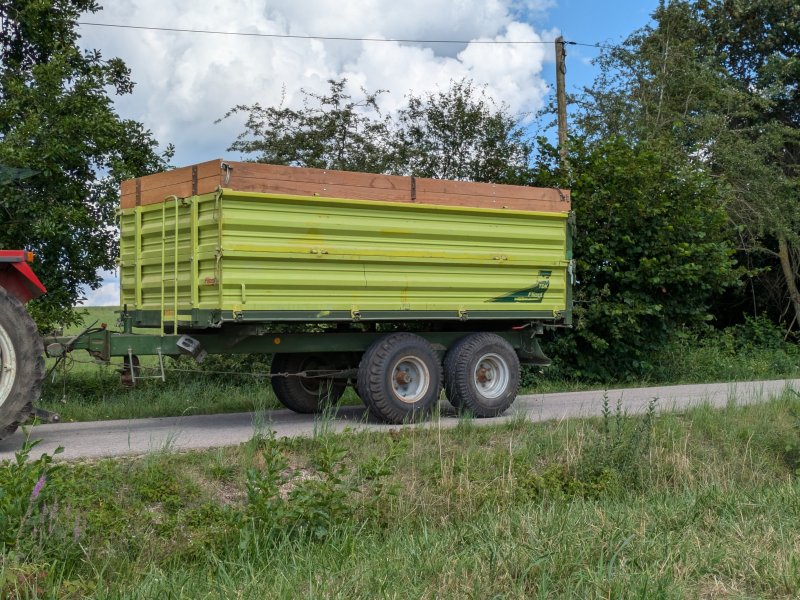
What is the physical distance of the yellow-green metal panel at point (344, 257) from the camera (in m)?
8.91

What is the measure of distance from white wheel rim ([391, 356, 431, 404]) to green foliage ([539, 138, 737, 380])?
219 inches

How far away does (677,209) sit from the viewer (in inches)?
627

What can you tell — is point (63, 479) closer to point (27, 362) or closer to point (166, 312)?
point (27, 362)

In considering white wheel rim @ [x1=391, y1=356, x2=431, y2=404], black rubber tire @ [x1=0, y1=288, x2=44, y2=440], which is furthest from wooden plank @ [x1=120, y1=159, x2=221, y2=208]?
white wheel rim @ [x1=391, y1=356, x2=431, y2=404]

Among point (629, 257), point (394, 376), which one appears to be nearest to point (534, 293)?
point (394, 376)

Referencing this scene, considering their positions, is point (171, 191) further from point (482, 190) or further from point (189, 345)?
point (482, 190)

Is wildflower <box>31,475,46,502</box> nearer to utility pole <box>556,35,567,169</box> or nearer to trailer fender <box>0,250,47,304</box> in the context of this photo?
trailer fender <box>0,250,47,304</box>

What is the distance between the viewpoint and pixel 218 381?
→ 1355cm

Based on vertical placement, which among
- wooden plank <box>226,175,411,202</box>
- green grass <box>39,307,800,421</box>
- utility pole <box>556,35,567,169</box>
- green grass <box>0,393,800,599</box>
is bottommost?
green grass <box>0,393,800,599</box>

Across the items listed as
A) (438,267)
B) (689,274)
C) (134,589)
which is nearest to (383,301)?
(438,267)

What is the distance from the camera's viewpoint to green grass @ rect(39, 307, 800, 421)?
429 inches

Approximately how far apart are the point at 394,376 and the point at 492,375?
4.83 ft

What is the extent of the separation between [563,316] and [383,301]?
271 centimetres

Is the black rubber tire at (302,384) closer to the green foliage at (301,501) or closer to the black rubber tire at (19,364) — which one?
the black rubber tire at (19,364)
